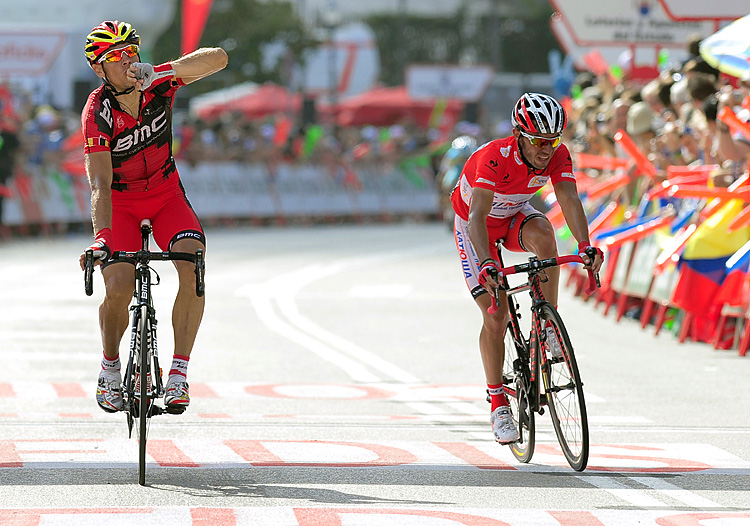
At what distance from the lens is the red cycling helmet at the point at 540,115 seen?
7496 mm

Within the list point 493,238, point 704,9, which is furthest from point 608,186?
point 493,238

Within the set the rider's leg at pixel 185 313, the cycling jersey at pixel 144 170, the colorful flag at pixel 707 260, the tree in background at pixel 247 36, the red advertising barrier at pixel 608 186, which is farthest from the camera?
the tree in background at pixel 247 36

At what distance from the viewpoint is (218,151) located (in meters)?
33.5

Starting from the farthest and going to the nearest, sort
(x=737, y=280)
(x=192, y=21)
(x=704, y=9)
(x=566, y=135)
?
(x=192, y=21) → (x=566, y=135) → (x=704, y=9) → (x=737, y=280)

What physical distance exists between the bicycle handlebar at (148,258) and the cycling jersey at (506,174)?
1.41 m

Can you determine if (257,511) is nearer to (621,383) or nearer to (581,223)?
(581,223)

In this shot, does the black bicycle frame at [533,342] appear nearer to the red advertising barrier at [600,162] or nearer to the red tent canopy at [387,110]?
the red advertising barrier at [600,162]

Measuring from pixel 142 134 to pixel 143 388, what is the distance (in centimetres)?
129

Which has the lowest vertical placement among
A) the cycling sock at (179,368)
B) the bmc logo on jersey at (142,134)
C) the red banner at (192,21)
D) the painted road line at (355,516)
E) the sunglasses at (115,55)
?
the red banner at (192,21)

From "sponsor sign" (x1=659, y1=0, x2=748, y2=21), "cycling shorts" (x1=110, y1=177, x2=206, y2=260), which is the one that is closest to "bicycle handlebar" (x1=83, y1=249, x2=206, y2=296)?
"cycling shorts" (x1=110, y1=177, x2=206, y2=260)

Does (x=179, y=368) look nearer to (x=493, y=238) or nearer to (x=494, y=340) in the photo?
(x=494, y=340)

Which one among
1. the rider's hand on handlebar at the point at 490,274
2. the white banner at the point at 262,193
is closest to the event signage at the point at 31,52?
the white banner at the point at 262,193

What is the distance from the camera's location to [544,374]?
7.55m

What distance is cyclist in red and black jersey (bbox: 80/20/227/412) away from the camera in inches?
294
